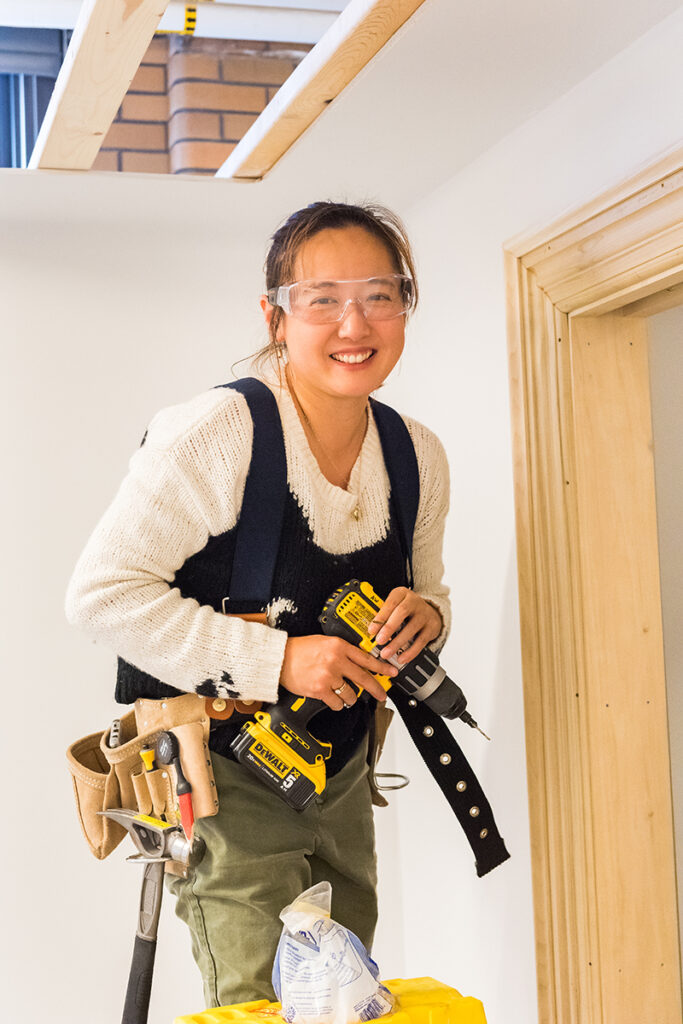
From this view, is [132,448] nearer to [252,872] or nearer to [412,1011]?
[252,872]

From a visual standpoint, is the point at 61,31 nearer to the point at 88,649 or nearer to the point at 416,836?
the point at 88,649

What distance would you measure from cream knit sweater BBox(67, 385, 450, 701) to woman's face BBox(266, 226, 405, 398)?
12 cm

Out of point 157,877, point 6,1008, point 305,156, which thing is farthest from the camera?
point 6,1008

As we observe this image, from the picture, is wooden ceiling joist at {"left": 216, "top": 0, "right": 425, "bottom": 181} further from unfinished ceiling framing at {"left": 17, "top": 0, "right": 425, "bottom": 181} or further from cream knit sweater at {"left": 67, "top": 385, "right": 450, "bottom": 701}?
cream knit sweater at {"left": 67, "top": 385, "right": 450, "bottom": 701}

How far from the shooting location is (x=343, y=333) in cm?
164

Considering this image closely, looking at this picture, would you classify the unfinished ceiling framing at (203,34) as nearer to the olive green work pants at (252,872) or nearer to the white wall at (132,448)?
the white wall at (132,448)

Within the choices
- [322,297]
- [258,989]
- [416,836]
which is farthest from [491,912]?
[322,297]

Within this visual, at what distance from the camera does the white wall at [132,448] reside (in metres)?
2.15

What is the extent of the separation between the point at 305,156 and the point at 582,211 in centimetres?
62

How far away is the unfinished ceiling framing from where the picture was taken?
61.1 inches

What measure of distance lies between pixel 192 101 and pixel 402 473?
97 cm

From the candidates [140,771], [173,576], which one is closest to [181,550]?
[173,576]

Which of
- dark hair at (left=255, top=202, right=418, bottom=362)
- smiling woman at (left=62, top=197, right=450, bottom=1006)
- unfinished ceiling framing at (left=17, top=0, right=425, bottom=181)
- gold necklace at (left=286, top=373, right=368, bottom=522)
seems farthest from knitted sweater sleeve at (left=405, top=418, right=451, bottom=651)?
unfinished ceiling framing at (left=17, top=0, right=425, bottom=181)

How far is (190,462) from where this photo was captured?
5.17 ft
